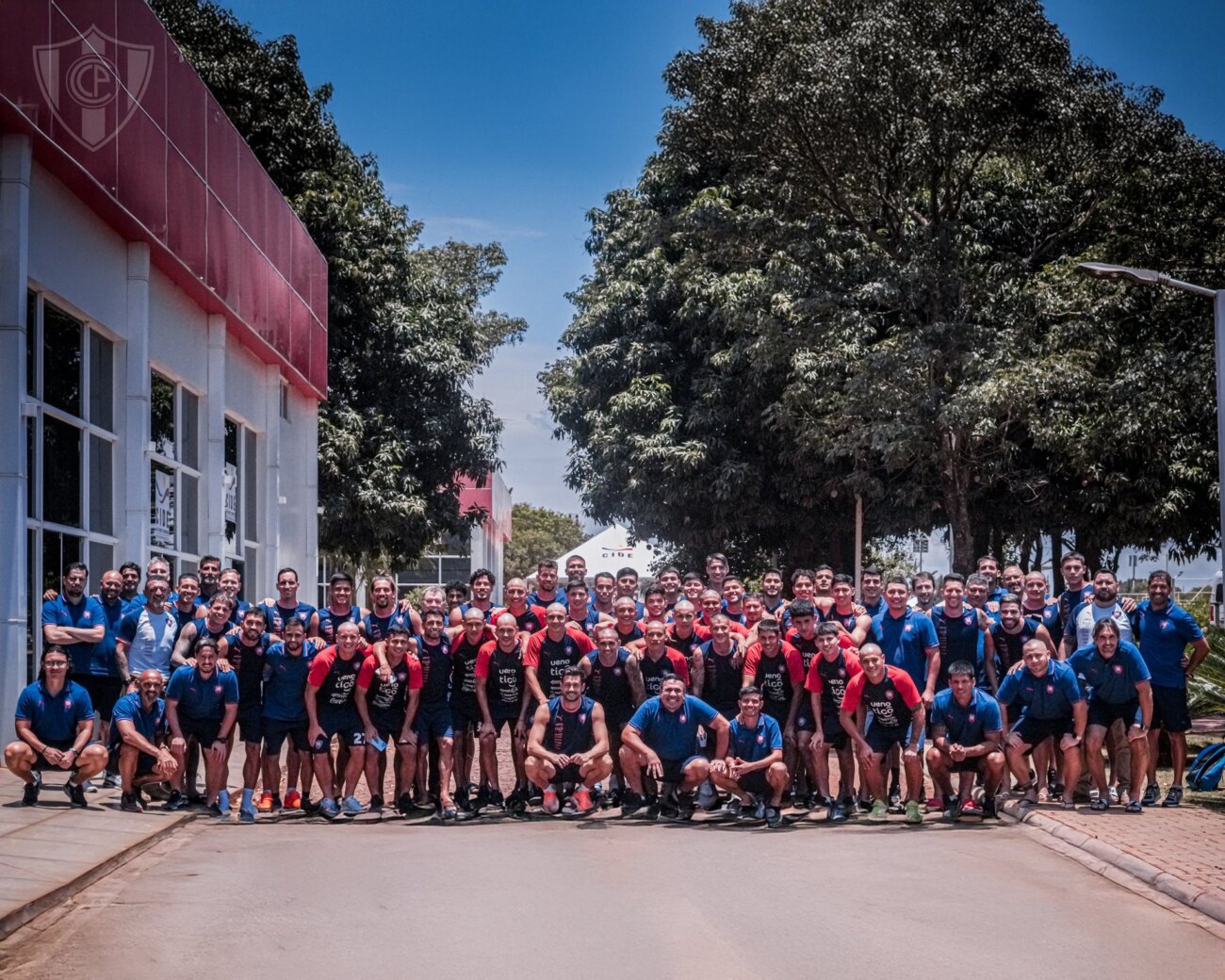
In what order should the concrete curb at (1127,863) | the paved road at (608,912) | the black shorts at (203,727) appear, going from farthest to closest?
the black shorts at (203,727)
the concrete curb at (1127,863)
the paved road at (608,912)

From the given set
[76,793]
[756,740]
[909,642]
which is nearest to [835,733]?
[756,740]

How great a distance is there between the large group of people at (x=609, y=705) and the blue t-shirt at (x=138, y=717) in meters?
0.02

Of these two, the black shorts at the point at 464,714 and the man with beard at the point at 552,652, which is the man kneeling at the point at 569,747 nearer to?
the man with beard at the point at 552,652

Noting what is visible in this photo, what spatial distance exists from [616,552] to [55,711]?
31.4m

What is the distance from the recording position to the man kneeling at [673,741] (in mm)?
13453

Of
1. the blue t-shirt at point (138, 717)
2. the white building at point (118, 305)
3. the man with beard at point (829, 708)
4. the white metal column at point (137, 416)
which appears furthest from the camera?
the white metal column at point (137, 416)

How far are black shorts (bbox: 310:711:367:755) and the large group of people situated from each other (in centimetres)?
A: 3

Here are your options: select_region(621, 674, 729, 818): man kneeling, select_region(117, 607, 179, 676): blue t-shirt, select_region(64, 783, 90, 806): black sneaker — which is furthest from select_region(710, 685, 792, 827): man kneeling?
select_region(64, 783, 90, 806): black sneaker

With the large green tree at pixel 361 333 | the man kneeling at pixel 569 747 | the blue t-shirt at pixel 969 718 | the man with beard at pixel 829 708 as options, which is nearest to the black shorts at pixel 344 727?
the man kneeling at pixel 569 747

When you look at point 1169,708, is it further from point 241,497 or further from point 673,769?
point 241,497

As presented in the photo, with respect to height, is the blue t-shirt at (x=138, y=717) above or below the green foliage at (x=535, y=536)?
below

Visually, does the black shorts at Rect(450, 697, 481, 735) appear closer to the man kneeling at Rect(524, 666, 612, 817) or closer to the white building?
the man kneeling at Rect(524, 666, 612, 817)

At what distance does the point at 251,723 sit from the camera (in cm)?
1369

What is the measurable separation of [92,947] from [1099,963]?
5.41m
